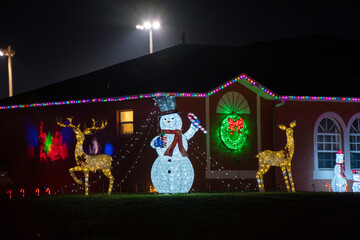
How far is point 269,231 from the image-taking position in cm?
1230

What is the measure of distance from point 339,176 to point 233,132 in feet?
13.3

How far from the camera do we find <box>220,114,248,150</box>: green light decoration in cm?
2119

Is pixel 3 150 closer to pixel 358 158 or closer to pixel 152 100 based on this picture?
pixel 152 100

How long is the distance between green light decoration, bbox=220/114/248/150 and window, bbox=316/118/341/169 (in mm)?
3295

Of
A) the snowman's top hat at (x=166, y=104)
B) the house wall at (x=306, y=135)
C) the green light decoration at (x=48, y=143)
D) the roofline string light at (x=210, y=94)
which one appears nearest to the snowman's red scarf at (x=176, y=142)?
the snowman's top hat at (x=166, y=104)

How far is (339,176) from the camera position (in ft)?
69.0

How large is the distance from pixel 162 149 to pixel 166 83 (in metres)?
3.43

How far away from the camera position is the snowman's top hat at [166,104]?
18711 millimetres

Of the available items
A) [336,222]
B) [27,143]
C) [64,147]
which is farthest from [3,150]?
[336,222]

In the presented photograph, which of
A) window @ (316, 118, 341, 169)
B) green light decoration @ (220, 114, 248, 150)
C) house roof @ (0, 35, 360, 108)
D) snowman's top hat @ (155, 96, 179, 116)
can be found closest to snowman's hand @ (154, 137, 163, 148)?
snowman's top hat @ (155, 96, 179, 116)

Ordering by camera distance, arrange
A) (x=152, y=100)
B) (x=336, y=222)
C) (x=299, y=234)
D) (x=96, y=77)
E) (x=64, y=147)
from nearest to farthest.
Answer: (x=299, y=234)
(x=336, y=222)
(x=152, y=100)
(x=64, y=147)
(x=96, y=77)

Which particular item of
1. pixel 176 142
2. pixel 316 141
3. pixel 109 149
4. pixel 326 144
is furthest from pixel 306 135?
pixel 109 149

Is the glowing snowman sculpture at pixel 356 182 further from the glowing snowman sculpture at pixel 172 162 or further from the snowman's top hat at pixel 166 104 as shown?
the snowman's top hat at pixel 166 104

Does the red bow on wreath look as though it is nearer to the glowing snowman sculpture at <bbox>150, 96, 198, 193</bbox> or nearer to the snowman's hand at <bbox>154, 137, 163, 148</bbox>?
the glowing snowman sculpture at <bbox>150, 96, 198, 193</bbox>
